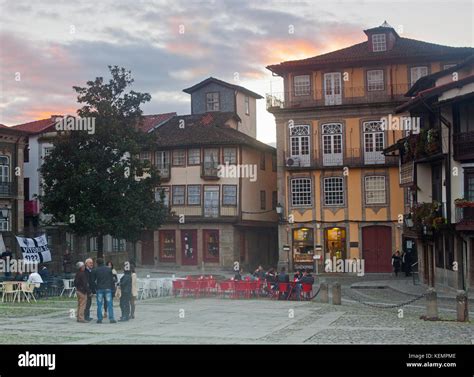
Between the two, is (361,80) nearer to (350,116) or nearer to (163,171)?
(350,116)

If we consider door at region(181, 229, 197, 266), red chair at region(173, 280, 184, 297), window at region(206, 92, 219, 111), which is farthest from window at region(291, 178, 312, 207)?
red chair at region(173, 280, 184, 297)

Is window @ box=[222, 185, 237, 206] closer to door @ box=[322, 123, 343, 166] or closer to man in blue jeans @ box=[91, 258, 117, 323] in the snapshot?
door @ box=[322, 123, 343, 166]

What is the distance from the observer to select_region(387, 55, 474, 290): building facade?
1293 inches

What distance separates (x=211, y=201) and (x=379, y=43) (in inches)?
591

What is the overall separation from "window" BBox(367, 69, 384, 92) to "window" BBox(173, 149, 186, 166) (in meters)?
13.5

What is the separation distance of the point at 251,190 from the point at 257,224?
2422mm

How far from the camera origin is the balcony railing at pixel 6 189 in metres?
49.6

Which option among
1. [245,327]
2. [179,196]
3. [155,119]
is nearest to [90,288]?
[245,327]

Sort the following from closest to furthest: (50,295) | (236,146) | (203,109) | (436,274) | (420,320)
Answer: (420,320) < (50,295) < (436,274) < (236,146) < (203,109)

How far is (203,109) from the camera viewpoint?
60.8 metres

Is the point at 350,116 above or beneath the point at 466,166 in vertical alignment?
above

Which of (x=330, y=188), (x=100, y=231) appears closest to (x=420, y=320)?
(x=100, y=231)

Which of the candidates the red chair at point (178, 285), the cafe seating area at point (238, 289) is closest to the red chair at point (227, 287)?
the cafe seating area at point (238, 289)

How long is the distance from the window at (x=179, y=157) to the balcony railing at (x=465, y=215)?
2613 cm
